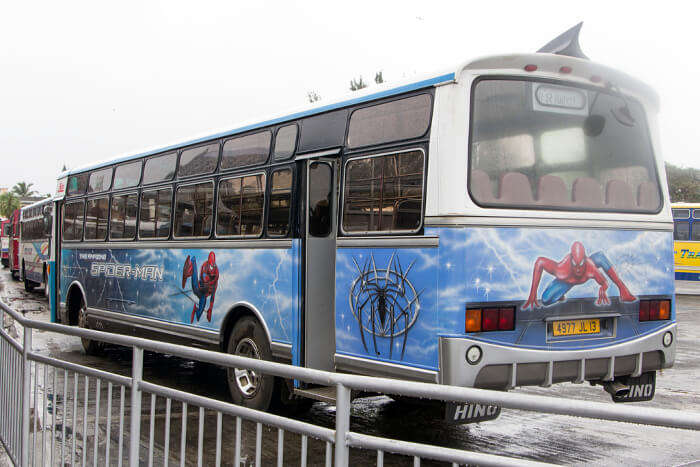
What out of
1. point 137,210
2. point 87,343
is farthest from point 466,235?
point 87,343

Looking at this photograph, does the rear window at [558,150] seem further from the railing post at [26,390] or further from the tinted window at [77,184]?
the tinted window at [77,184]

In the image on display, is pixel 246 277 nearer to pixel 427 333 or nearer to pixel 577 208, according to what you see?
Result: pixel 427 333

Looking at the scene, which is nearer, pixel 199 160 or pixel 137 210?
pixel 199 160

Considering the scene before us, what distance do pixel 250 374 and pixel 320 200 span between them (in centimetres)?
203

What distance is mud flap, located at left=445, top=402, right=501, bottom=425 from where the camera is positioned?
217 inches

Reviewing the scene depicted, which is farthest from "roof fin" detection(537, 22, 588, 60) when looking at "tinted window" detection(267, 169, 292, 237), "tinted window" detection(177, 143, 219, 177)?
"tinted window" detection(177, 143, 219, 177)

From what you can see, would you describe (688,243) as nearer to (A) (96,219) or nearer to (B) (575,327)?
(A) (96,219)

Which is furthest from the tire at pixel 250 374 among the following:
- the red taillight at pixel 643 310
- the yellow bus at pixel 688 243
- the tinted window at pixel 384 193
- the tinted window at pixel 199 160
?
the yellow bus at pixel 688 243

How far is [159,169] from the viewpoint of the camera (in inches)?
426

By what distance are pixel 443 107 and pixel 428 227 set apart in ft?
3.17

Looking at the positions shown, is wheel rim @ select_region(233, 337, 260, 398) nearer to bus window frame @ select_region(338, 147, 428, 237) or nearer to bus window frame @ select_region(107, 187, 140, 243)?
bus window frame @ select_region(338, 147, 428, 237)

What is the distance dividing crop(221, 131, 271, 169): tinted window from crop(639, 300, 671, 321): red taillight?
4.16m

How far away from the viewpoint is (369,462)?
325cm

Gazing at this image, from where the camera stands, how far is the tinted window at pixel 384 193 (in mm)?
6262
